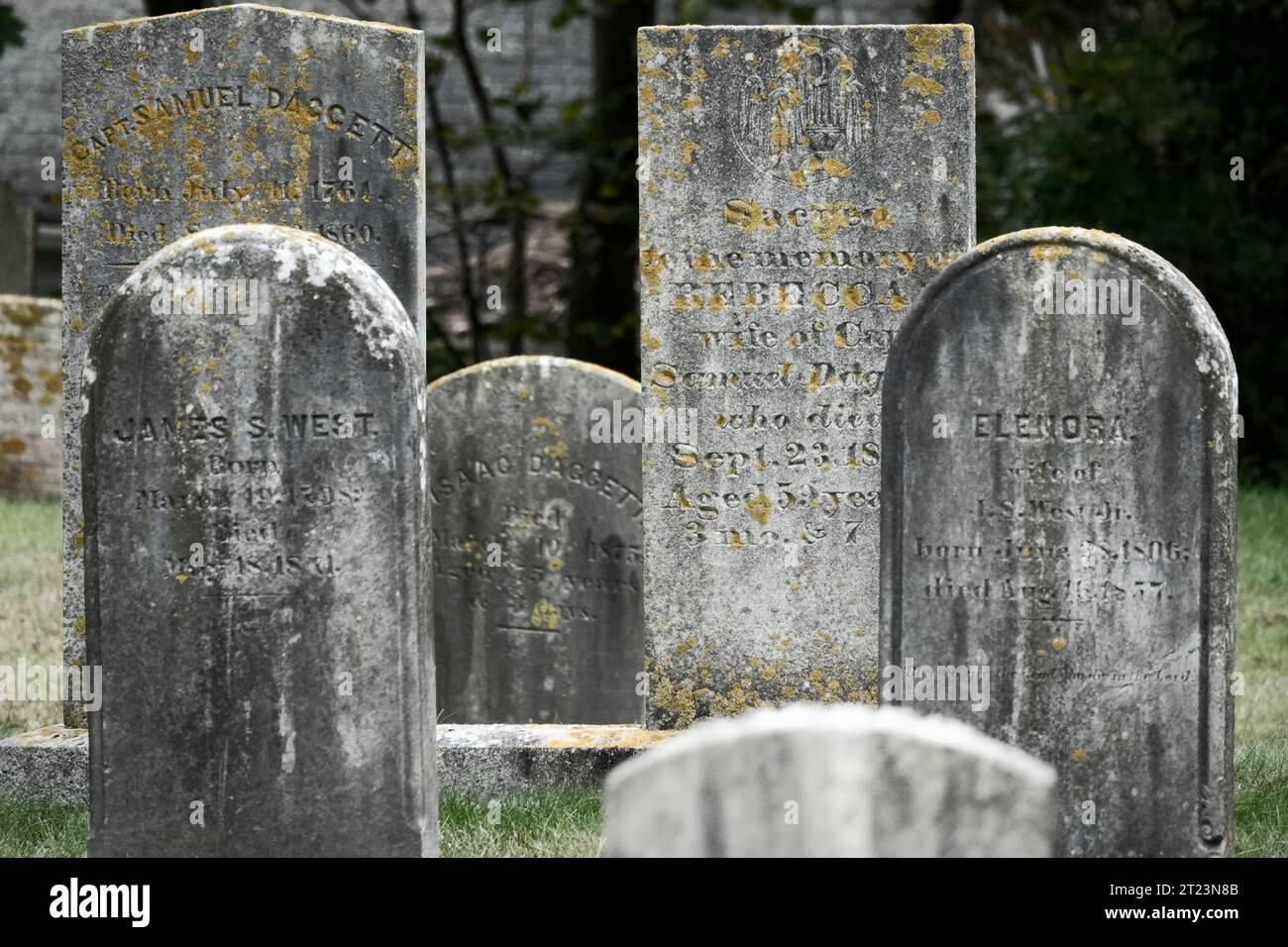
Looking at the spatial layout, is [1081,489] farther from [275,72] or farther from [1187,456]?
[275,72]

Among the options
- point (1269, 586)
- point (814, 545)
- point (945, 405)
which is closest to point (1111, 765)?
point (945, 405)

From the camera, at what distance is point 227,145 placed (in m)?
6.48

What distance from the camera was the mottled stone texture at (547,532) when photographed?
306 inches

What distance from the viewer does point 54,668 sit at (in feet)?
26.1

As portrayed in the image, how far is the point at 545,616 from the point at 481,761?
52.2 inches

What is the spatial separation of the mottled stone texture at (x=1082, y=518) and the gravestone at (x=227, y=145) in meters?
2.22

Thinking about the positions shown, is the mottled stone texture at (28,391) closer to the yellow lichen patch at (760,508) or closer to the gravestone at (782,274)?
the gravestone at (782,274)

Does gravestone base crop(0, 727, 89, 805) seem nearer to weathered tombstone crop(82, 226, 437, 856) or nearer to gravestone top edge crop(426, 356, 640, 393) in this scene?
weathered tombstone crop(82, 226, 437, 856)

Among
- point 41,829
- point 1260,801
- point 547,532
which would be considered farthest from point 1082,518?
point 41,829

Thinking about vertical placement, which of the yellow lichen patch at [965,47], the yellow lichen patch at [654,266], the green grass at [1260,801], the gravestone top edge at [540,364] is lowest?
the green grass at [1260,801]

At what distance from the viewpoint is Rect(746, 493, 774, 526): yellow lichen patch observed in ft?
21.6

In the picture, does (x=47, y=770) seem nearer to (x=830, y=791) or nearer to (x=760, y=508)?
(x=760, y=508)

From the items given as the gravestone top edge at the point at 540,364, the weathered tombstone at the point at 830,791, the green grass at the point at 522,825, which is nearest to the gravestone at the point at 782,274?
the green grass at the point at 522,825

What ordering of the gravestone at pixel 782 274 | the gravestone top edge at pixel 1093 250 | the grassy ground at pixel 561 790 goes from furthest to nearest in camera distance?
1. the gravestone at pixel 782 274
2. the grassy ground at pixel 561 790
3. the gravestone top edge at pixel 1093 250
